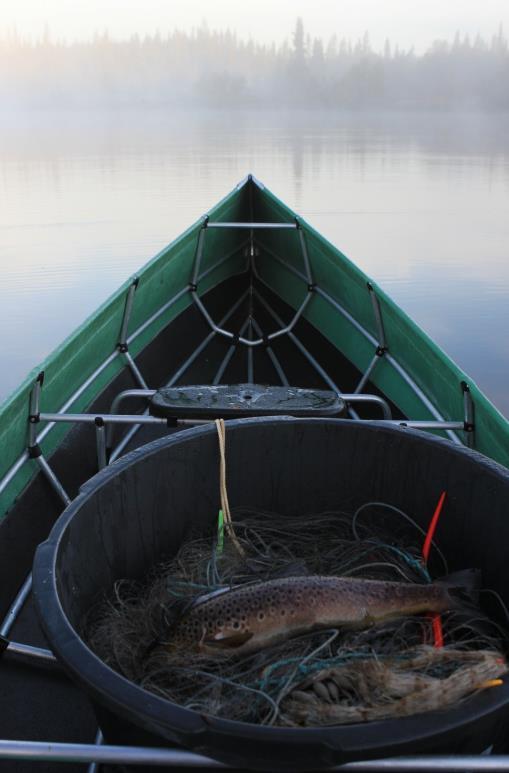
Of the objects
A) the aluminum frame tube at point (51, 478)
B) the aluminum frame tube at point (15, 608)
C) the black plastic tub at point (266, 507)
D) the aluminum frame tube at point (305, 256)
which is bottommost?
the aluminum frame tube at point (15, 608)

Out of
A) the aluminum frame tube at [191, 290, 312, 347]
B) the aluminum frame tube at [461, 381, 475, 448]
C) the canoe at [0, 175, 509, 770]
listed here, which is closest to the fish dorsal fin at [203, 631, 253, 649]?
the canoe at [0, 175, 509, 770]

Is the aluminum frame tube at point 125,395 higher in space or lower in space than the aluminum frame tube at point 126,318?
lower

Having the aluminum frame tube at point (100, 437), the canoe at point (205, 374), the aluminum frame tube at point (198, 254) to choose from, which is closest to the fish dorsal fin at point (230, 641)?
the canoe at point (205, 374)

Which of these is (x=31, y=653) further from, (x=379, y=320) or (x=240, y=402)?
(x=379, y=320)

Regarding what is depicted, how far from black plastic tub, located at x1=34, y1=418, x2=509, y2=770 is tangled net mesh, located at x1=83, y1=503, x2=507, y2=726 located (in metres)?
0.06

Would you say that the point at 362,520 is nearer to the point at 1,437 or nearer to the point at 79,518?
the point at 79,518

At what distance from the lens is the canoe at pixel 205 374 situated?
2.80 m

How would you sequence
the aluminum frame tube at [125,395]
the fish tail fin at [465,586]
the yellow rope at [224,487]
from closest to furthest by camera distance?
the fish tail fin at [465,586], the yellow rope at [224,487], the aluminum frame tube at [125,395]

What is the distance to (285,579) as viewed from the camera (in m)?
1.85

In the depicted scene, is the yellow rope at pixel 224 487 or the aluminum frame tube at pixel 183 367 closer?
the yellow rope at pixel 224 487

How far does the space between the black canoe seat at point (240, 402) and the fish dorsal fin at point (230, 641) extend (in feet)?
4.64

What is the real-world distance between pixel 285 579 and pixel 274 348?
12.3 feet

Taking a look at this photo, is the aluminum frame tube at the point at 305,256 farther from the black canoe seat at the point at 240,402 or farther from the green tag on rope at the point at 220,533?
the green tag on rope at the point at 220,533

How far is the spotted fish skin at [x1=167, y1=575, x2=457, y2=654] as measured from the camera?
5.73 feet
